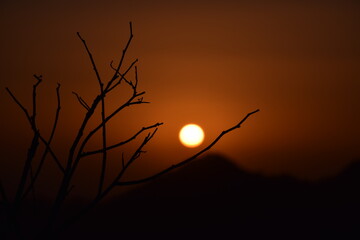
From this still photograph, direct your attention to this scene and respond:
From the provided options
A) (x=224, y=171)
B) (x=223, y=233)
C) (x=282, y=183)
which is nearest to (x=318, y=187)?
(x=282, y=183)

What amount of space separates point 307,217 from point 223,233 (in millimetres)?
6085

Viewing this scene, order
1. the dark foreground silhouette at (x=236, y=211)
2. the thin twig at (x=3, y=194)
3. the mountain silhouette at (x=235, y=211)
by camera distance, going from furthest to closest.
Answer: the mountain silhouette at (x=235, y=211)
the dark foreground silhouette at (x=236, y=211)
the thin twig at (x=3, y=194)

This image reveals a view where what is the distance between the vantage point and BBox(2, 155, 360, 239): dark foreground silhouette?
121 ft

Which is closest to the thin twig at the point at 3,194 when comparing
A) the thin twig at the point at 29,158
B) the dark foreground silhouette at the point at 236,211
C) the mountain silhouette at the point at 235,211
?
the thin twig at the point at 29,158

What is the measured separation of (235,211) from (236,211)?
0.26 feet

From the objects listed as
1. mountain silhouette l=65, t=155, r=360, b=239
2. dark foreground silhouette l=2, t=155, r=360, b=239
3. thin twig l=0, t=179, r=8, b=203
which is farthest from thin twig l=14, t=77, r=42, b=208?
mountain silhouette l=65, t=155, r=360, b=239

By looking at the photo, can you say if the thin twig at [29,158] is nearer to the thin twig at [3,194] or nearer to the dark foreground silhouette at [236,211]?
the thin twig at [3,194]

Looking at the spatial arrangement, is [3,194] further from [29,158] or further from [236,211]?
[236,211]

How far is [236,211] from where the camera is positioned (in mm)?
42250

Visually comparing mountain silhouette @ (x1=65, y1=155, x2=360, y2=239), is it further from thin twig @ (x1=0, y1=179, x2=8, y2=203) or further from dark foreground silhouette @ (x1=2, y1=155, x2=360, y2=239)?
thin twig @ (x1=0, y1=179, x2=8, y2=203)

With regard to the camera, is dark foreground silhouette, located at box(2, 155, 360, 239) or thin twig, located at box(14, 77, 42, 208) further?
dark foreground silhouette, located at box(2, 155, 360, 239)

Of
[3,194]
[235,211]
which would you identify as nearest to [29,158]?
[3,194]

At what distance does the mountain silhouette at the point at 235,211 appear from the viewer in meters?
37.1

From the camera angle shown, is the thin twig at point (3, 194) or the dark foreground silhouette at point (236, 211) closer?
the thin twig at point (3, 194)
